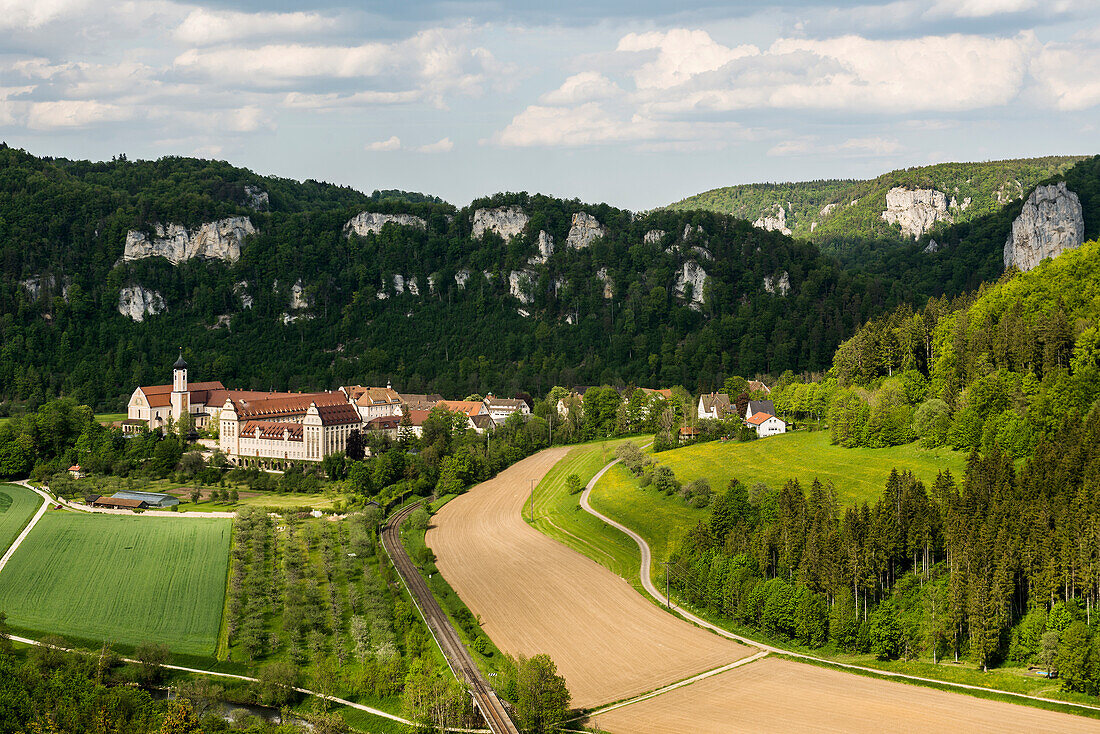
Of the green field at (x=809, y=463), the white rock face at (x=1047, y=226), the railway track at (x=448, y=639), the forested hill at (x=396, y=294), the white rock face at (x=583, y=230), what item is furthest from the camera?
the white rock face at (x=583, y=230)

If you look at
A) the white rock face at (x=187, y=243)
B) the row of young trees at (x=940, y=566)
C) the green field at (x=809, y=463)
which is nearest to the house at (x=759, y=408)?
the green field at (x=809, y=463)

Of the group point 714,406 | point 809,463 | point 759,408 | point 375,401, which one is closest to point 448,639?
point 809,463

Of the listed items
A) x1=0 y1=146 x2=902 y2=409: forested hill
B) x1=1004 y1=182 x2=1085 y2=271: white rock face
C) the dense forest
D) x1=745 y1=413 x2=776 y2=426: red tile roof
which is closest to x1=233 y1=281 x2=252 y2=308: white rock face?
the dense forest

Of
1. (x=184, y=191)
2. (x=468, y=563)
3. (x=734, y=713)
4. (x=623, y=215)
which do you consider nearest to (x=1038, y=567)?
(x=734, y=713)

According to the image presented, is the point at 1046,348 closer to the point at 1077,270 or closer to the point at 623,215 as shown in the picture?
the point at 1077,270

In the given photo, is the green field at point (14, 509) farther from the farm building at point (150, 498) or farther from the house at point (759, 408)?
the house at point (759, 408)

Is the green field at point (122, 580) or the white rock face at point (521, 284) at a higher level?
the white rock face at point (521, 284)

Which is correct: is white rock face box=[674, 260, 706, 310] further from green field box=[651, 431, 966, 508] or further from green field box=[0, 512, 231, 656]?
green field box=[0, 512, 231, 656]
